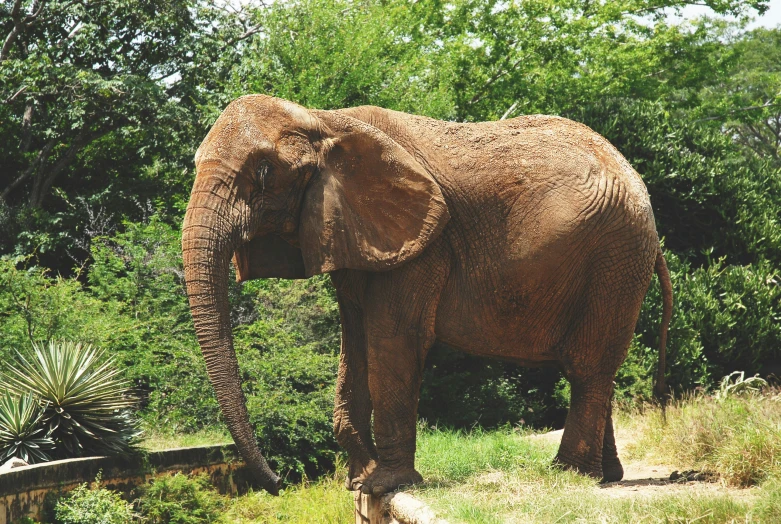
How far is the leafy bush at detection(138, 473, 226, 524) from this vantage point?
31.9 ft

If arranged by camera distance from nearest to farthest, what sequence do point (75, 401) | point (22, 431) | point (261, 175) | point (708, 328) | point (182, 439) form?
point (261, 175), point (22, 431), point (75, 401), point (182, 439), point (708, 328)

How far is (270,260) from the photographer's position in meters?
7.18

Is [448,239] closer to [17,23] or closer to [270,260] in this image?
[270,260]

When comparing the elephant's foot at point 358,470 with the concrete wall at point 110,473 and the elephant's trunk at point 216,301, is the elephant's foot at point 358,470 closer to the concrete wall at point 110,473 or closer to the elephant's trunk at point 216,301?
the elephant's trunk at point 216,301

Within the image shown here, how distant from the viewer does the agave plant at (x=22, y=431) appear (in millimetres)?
9273

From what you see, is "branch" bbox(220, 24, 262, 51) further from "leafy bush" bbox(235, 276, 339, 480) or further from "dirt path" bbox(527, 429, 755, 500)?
"dirt path" bbox(527, 429, 755, 500)

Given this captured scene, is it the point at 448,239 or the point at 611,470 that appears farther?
the point at 611,470

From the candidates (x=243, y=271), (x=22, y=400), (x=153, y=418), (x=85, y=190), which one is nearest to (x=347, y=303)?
(x=243, y=271)

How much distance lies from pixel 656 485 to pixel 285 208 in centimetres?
363

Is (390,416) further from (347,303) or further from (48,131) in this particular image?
(48,131)

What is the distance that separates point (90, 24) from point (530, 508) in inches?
646

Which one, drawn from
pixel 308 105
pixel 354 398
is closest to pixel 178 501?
pixel 354 398

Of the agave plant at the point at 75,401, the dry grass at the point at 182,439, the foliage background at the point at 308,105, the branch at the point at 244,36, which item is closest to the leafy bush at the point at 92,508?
the agave plant at the point at 75,401

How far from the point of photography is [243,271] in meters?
7.16
